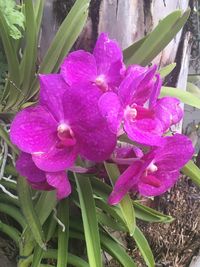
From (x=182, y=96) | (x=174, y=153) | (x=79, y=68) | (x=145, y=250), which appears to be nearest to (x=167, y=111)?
(x=174, y=153)

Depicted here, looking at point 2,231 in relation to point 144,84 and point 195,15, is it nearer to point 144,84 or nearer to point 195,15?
point 144,84

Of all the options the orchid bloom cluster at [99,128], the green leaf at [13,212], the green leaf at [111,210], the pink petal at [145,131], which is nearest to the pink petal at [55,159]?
the orchid bloom cluster at [99,128]

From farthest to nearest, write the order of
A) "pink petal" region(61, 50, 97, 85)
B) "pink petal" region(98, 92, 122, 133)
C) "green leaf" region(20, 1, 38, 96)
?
1. "green leaf" region(20, 1, 38, 96)
2. "pink petal" region(61, 50, 97, 85)
3. "pink petal" region(98, 92, 122, 133)

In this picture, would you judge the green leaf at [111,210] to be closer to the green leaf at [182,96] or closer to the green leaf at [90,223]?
the green leaf at [90,223]

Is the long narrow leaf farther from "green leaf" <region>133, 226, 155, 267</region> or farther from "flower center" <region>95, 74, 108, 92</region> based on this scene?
"flower center" <region>95, 74, 108, 92</region>

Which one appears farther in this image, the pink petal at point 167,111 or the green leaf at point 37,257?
the green leaf at point 37,257

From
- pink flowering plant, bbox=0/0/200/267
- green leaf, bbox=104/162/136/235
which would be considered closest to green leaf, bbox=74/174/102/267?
pink flowering plant, bbox=0/0/200/267

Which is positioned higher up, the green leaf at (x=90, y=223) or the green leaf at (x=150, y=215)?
the green leaf at (x=90, y=223)

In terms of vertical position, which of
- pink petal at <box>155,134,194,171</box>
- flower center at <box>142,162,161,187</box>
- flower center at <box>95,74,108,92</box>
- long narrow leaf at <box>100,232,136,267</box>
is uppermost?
flower center at <box>95,74,108,92</box>
